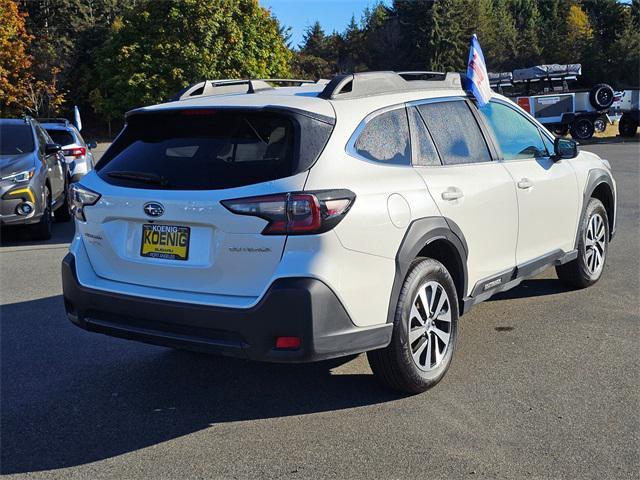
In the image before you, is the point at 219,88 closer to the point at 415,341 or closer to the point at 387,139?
the point at 387,139

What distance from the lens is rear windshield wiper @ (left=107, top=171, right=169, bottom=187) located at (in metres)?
4.03

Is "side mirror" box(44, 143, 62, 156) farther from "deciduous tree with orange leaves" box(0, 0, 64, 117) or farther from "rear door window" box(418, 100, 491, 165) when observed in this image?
"deciduous tree with orange leaves" box(0, 0, 64, 117)

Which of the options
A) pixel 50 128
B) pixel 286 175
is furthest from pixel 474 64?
pixel 50 128

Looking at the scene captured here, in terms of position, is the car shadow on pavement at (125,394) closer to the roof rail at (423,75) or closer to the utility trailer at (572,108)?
the roof rail at (423,75)

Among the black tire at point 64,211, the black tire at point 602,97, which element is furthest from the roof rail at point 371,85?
the black tire at point 602,97

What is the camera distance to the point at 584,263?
666 centimetres

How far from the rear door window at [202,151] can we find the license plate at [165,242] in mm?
231

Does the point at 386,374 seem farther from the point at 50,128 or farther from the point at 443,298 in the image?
the point at 50,128

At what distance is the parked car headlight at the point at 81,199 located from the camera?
427 centimetres

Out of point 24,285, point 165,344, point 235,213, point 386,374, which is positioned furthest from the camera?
point 24,285

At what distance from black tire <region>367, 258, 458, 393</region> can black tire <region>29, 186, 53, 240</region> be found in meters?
7.43

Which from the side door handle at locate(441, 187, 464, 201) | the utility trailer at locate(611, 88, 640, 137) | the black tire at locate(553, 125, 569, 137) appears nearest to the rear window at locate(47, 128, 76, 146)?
the side door handle at locate(441, 187, 464, 201)

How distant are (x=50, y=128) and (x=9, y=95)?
116 feet

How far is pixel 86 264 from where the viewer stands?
4.35 meters
